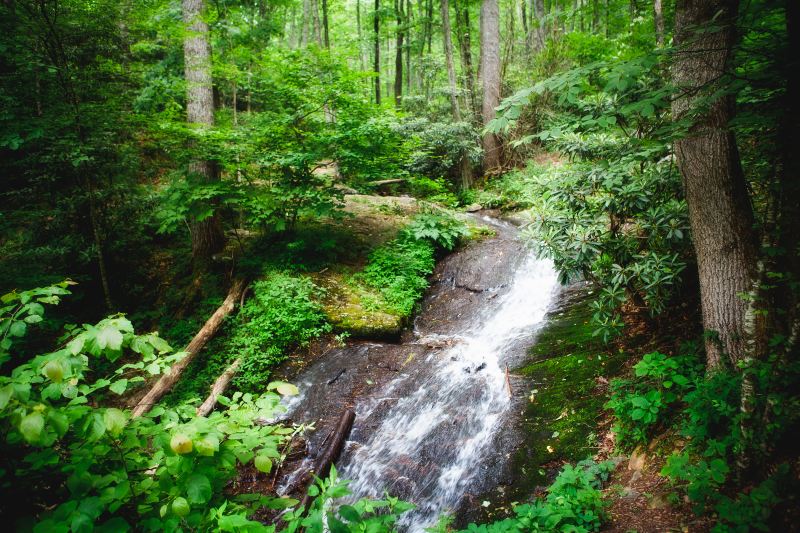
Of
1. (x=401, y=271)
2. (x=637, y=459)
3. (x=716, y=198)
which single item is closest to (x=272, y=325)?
(x=401, y=271)

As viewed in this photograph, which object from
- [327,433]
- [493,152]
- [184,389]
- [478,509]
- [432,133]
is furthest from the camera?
[493,152]

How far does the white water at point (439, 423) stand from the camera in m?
4.14

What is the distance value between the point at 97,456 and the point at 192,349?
5007 mm

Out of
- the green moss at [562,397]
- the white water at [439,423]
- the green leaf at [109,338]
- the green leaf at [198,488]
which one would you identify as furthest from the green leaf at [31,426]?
the green moss at [562,397]

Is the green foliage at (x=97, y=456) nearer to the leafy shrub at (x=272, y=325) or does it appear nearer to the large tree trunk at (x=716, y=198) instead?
the large tree trunk at (x=716, y=198)

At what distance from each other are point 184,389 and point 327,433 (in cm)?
288

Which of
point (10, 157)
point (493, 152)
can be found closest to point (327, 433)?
point (10, 157)

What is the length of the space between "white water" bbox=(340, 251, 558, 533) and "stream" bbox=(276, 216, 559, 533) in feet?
0.04

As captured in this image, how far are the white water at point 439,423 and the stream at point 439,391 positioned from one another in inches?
0.5

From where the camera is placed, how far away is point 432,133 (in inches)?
512

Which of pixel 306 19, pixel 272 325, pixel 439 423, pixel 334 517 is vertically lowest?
pixel 439 423

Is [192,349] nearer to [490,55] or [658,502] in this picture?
[658,502]

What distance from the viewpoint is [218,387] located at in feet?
18.7

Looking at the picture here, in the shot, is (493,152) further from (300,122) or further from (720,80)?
(720,80)
